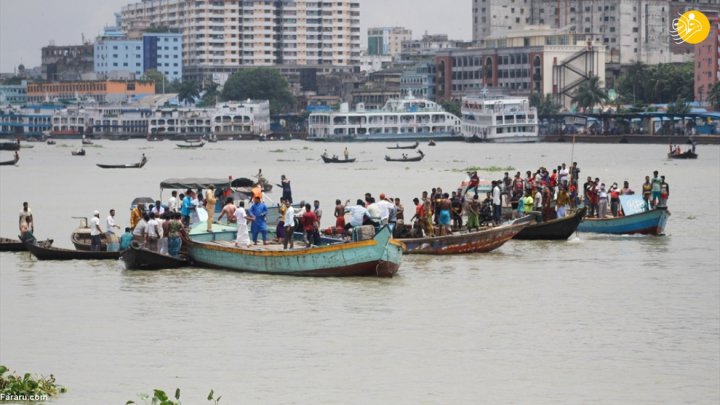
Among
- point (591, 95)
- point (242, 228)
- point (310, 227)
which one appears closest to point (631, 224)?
point (310, 227)

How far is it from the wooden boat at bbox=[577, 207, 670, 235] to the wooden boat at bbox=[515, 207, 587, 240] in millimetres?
1536

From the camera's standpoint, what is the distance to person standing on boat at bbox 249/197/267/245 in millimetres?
35688

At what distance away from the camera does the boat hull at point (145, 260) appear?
34938 millimetres

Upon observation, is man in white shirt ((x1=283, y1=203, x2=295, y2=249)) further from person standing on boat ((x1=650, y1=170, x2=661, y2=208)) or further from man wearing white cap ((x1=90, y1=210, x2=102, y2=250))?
person standing on boat ((x1=650, y1=170, x2=661, y2=208))

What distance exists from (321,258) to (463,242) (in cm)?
585

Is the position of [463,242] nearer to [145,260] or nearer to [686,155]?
[145,260]

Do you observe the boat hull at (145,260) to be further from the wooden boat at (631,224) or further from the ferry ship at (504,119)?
the ferry ship at (504,119)

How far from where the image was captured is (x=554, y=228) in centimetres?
4291

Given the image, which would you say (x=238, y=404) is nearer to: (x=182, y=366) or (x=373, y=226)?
(x=182, y=366)

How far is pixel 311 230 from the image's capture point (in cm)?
3447

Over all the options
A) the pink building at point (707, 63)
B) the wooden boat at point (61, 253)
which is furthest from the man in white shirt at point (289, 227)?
the pink building at point (707, 63)

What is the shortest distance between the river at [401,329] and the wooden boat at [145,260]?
280mm

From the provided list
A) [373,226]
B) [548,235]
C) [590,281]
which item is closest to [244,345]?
[373,226]

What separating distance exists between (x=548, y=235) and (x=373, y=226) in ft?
34.5
